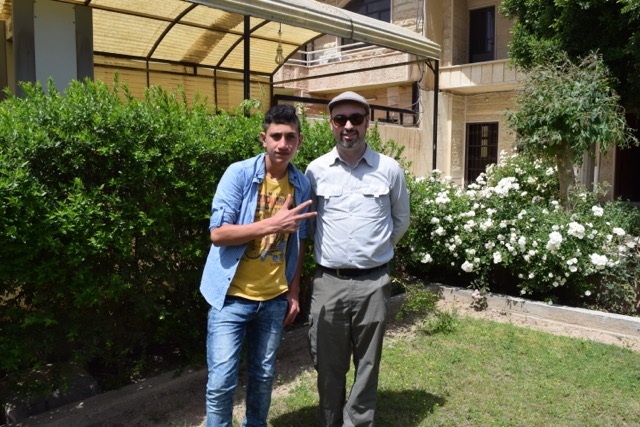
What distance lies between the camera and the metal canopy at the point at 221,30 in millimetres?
7234

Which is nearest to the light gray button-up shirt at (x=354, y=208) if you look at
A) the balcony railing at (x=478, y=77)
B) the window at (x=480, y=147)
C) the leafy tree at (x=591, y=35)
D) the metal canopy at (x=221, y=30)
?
the metal canopy at (x=221, y=30)

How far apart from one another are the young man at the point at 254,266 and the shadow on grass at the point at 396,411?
0.70 m

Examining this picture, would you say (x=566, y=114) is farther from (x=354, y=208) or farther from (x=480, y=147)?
(x=480, y=147)

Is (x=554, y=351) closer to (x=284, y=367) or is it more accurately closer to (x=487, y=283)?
(x=487, y=283)

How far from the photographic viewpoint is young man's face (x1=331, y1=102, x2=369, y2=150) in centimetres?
316

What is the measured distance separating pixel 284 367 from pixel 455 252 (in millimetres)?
2900

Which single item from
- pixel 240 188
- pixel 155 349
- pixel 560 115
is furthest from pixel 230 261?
pixel 560 115

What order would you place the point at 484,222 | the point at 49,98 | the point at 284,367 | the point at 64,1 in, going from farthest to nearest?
the point at 64,1 → the point at 484,222 → the point at 284,367 → the point at 49,98

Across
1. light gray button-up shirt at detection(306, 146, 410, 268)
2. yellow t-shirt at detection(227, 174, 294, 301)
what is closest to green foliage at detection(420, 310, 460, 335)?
light gray button-up shirt at detection(306, 146, 410, 268)

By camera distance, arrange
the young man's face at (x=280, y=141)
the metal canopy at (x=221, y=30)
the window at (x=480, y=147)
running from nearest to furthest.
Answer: the young man's face at (x=280, y=141)
the metal canopy at (x=221, y=30)
the window at (x=480, y=147)

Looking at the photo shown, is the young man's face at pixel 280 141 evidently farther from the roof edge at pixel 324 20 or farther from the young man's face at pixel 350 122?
the roof edge at pixel 324 20

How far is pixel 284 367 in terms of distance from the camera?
4.85 meters

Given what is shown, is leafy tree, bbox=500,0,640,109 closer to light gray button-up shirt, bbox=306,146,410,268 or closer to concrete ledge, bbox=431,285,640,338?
concrete ledge, bbox=431,285,640,338

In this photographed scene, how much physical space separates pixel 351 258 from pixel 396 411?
1.45 m
